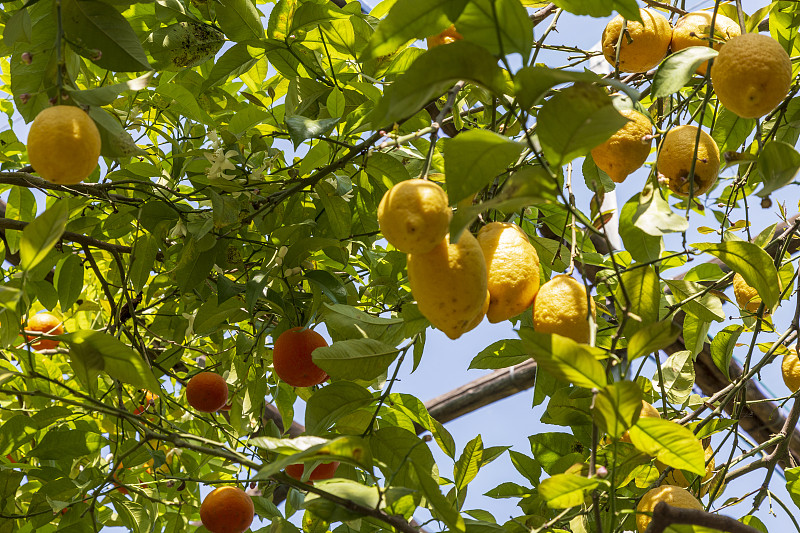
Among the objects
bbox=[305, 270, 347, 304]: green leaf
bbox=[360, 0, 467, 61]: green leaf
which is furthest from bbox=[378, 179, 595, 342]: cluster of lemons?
bbox=[305, 270, 347, 304]: green leaf

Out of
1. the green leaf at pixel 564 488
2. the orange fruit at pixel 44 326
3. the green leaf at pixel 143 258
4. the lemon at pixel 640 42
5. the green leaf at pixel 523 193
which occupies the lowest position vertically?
the green leaf at pixel 564 488

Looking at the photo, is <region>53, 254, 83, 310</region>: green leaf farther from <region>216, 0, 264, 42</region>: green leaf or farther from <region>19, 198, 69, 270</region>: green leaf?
<region>19, 198, 69, 270</region>: green leaf

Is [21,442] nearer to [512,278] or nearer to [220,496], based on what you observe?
[220,496]

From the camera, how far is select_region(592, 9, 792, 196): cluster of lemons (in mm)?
610

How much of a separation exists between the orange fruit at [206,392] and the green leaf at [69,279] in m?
0.29

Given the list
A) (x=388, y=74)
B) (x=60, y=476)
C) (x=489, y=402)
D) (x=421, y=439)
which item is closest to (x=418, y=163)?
(x=388, y=74)

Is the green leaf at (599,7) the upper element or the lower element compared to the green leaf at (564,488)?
upper

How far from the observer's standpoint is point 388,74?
973 millimetres

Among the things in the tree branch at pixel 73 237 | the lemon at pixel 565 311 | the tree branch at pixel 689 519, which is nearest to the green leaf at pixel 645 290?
the lemon at pixel 565 311

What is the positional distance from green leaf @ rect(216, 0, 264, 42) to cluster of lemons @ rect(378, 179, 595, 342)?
53cm

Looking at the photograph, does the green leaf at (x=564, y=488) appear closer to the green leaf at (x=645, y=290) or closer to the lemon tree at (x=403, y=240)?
the lemon tree at (x=403, y=240)

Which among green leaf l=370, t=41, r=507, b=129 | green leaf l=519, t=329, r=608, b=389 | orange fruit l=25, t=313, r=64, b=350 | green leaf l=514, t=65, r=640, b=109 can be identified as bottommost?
green leaf l=519, t=329, r=608, b=389

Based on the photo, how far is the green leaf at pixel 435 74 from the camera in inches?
18.2

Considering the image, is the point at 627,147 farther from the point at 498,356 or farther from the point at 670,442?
the point at 498,356
